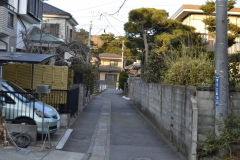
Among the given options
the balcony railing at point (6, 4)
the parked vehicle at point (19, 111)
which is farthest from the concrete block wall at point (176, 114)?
the balcony railing at point (6, 4)

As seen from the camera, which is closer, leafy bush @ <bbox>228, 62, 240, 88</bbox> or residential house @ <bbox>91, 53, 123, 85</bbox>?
leafy bush @ <bbox>228, 62, 240, 88</bbox>

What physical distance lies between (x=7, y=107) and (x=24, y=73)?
4.05 metres

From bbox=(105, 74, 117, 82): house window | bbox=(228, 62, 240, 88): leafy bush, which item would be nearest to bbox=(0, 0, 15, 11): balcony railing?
bbox=(228, 62, 240, 88): leafy bush

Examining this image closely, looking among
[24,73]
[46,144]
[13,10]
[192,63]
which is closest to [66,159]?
[46,144]

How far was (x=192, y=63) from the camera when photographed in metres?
9.33

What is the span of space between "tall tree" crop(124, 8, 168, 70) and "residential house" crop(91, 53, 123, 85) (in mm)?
39207

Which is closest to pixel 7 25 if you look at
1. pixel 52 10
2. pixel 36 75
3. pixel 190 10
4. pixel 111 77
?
pixel 36 75

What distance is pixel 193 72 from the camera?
9.06 meters

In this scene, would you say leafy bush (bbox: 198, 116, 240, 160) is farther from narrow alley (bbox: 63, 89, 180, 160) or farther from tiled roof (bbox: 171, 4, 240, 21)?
tiled roof (bbox: 171, 4, 240, 21)

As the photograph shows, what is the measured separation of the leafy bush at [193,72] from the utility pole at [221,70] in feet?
3.82

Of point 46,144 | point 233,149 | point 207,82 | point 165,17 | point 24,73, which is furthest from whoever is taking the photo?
point 165,17

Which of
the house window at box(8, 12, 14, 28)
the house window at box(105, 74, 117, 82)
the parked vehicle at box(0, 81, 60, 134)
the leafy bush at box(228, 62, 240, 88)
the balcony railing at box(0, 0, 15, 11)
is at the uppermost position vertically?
the balcony railing at box(0, 0, 15, 11)

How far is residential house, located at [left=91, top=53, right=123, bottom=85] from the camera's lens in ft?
207

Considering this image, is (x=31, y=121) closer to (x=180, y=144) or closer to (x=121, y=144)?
(x=121, y=144)
